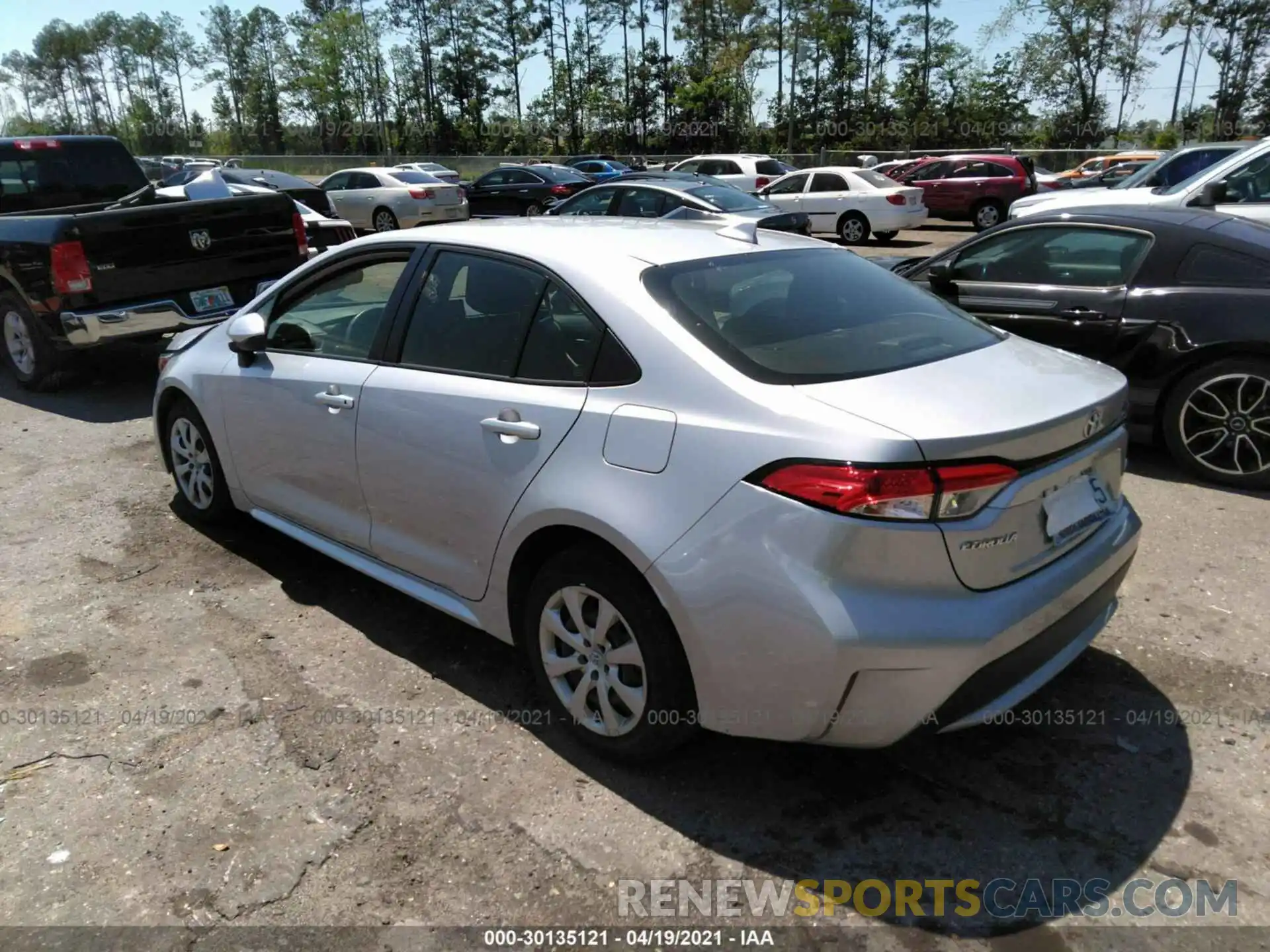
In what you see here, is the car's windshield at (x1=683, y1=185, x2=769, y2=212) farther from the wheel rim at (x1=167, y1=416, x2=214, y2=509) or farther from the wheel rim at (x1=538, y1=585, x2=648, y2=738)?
the wheel rim at (x1=538, y1=585, x2=648, y2=738)

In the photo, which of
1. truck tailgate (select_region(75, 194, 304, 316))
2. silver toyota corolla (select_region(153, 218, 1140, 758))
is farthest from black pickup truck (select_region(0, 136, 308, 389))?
silver toyota corolla (select_region(153, 218, 1140, 758))

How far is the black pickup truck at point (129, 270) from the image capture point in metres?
7.02

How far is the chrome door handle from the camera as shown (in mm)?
2982

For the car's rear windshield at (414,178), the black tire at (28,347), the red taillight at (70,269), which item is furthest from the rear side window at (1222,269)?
the car's rear windshield at (414,178)

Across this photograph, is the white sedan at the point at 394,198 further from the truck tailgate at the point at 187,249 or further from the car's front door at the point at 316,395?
the car's front door at the point at 316,395

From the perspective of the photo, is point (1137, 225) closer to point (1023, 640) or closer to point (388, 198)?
point (1023, 640)

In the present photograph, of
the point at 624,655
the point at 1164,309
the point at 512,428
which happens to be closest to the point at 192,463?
the point at 512,428

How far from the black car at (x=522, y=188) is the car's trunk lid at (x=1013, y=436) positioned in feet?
62.6

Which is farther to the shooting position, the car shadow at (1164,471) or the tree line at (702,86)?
the tree line at (702,86)

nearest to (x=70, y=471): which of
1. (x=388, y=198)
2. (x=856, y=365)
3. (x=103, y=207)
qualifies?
(x=103, y=207)

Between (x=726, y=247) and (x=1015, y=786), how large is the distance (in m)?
1.98

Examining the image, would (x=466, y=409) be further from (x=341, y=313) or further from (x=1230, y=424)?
(x=1230, y=424)

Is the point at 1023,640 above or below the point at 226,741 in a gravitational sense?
above

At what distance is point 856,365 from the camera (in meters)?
2.82
